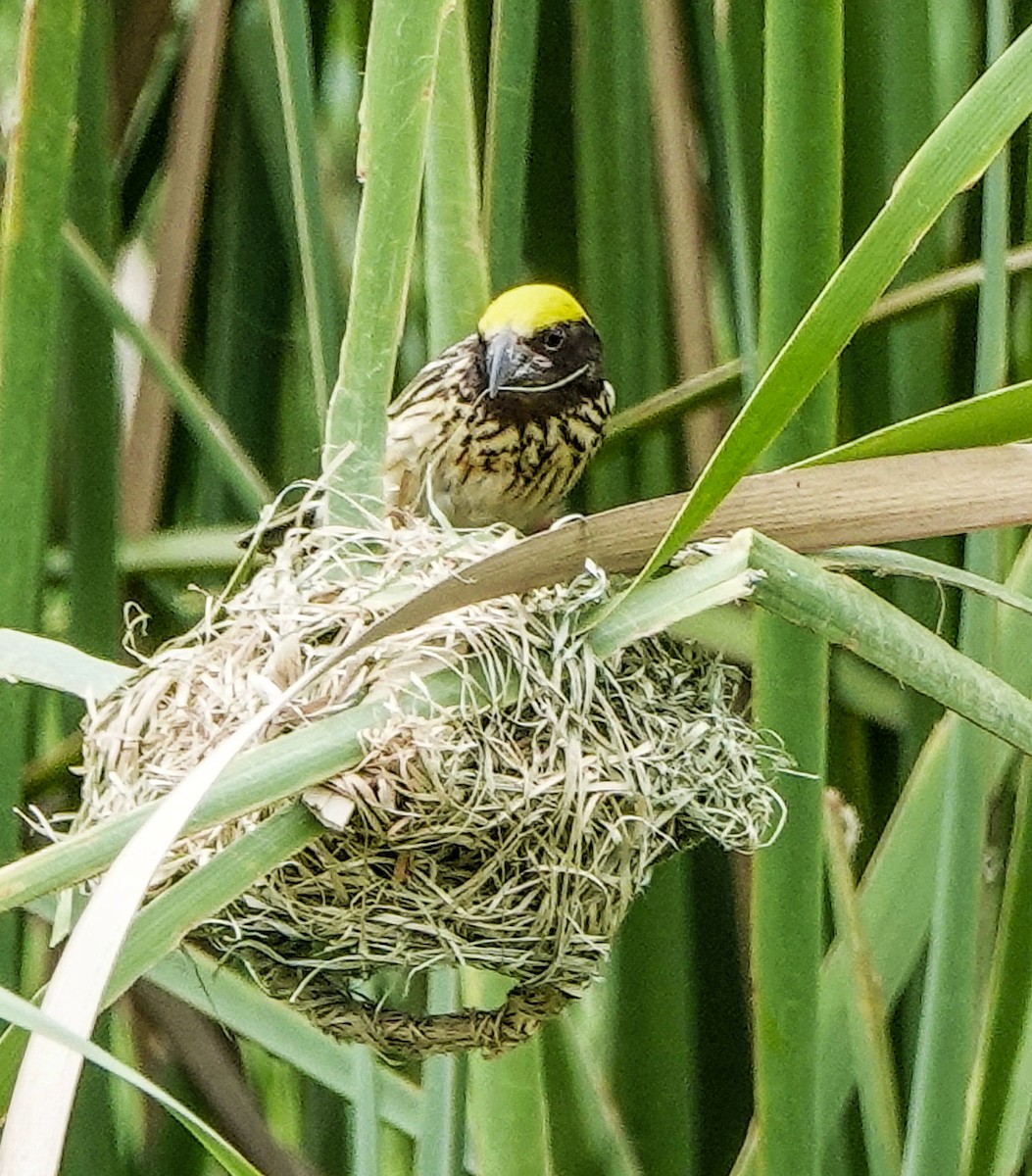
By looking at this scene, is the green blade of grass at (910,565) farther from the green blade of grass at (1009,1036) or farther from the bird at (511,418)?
the bird at (511,418)

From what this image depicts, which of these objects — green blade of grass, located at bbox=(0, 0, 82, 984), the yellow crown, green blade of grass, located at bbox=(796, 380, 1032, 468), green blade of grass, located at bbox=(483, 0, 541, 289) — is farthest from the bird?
green blade of grass, located at bbox=(796, 380, 1032, 468)

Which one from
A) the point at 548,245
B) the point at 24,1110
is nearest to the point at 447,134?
the point at 548,245

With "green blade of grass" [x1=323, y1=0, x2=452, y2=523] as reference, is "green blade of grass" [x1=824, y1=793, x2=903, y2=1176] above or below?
below

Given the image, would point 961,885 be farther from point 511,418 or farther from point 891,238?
point 511,418

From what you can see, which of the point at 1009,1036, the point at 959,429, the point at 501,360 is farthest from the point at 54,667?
the point at 501,360

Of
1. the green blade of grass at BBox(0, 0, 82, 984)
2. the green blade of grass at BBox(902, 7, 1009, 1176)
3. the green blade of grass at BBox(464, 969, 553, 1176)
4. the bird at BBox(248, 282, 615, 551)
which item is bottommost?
the green blade of grass at BBox(464, 969, 553, 1176)

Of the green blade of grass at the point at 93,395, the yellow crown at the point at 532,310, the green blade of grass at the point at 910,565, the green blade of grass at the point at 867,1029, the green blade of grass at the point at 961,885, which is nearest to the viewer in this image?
the green blade of grass at the point at 910,565

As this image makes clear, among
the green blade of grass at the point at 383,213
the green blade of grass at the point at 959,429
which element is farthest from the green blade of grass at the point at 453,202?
the green blade of grass at the point at 959,429

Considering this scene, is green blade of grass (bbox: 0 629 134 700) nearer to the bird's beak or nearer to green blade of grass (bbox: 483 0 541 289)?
green blade of grass (bbox: 483 0 541 289)
